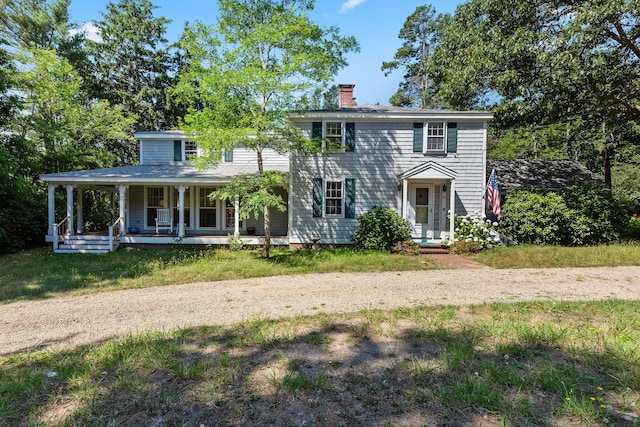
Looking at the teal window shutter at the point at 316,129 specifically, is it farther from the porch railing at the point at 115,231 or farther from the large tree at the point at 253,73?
the porch railing at the point at 115,231

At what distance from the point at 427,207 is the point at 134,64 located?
95.0 feet

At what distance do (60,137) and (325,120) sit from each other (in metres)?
14.9

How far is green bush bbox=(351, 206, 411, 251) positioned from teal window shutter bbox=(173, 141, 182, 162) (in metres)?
9.70

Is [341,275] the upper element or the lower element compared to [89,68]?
lower

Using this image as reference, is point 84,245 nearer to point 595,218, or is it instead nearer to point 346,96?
point 346,96

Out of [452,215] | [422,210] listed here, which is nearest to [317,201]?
[422,210]

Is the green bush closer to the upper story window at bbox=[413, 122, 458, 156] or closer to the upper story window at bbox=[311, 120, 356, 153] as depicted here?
the upper story window at bbox=[311, 120, 356, 153]

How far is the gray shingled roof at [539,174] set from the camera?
16734mm

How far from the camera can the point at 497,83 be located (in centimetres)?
1276

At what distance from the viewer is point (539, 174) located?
17781 mm

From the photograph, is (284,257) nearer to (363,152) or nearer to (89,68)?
(363,152)

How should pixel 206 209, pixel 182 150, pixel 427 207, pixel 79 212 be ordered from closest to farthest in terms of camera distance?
pixel 427 207, pixel 79 212, pixel 206 209, pixel 182 150

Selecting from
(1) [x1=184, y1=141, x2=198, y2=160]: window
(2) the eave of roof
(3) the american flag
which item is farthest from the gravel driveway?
(1) [x1=184, y1=141, x2=198, y2=160]: window

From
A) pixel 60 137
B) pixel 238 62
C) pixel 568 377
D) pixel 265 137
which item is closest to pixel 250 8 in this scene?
pixel 238 62
